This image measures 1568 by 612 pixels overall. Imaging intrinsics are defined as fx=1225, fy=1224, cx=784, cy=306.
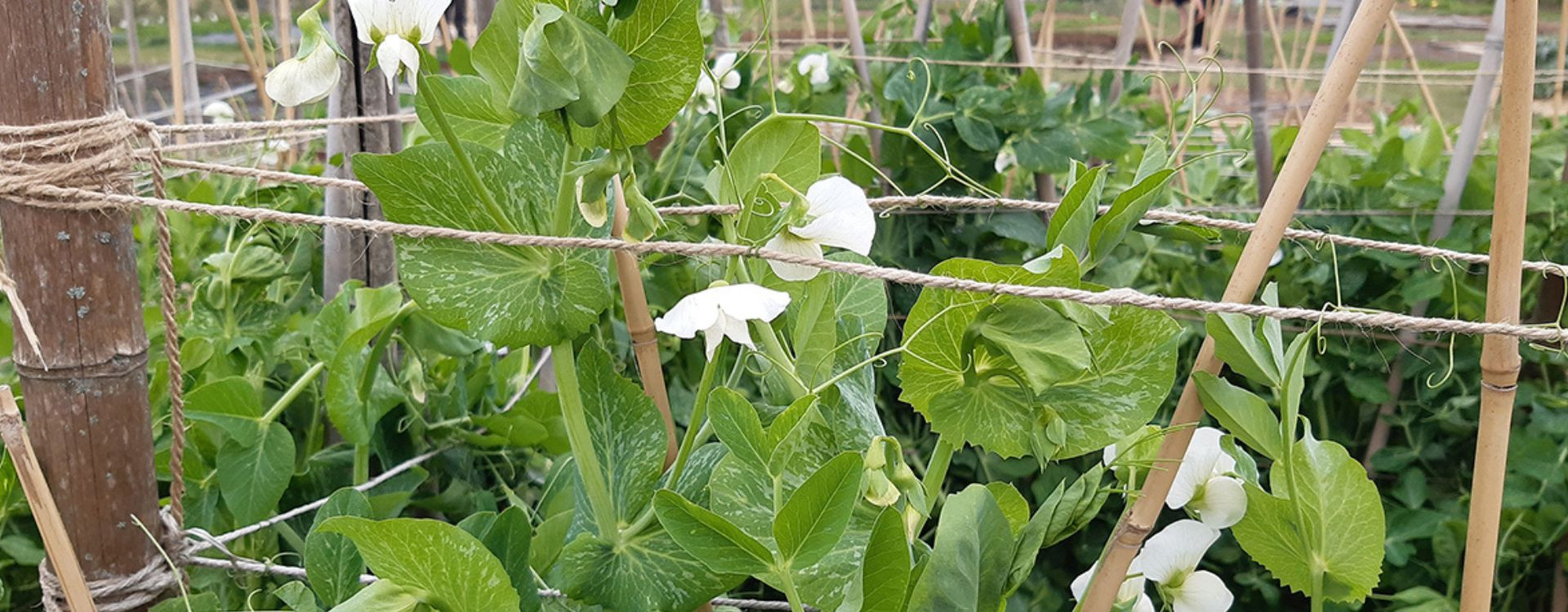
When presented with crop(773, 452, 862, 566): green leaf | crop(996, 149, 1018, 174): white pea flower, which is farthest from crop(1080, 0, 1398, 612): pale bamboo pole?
crop(996, 149, 1018, 174): white pea flower

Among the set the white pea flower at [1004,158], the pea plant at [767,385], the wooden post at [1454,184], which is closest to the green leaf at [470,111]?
the pea plant at [767,385]

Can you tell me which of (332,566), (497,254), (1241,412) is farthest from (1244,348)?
(332,566)

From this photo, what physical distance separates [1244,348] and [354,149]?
0.72m

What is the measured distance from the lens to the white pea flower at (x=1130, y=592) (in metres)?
0.64

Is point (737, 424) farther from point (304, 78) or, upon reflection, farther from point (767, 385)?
point (304, 78)

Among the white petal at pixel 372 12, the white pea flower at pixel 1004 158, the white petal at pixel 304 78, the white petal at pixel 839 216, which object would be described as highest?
the white petal at pixel 372 12

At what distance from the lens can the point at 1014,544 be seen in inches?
22.1

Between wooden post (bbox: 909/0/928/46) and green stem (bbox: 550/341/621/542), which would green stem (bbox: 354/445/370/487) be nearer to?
green stem (bbox: 550/341/621/542)

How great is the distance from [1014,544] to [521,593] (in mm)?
246

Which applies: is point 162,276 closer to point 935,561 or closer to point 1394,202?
point 935,561

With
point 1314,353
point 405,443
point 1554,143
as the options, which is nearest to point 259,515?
point 405,443

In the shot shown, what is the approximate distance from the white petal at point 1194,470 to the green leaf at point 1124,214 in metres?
0.14

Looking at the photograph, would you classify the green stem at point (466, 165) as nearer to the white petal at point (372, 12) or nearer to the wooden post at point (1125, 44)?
the white petal at point (372, 12)

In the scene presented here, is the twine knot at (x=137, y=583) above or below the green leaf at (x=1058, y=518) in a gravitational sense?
below
